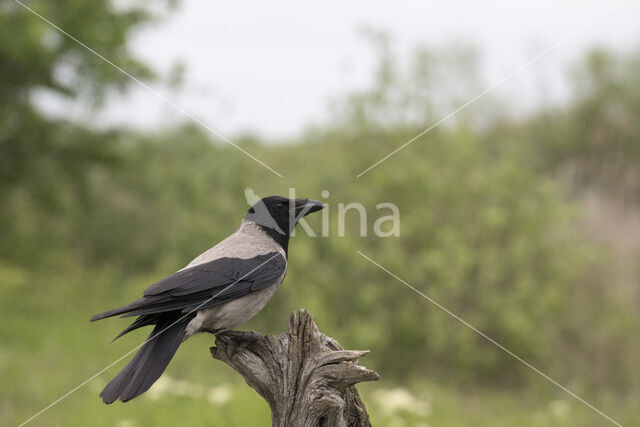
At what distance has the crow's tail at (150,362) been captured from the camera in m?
2.81

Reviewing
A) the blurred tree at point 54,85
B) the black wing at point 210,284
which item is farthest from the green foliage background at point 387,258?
the black wing at point 210,284

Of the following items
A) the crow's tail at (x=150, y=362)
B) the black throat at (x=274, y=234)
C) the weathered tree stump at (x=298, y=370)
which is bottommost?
the crow's tail at (x=150, y=362)

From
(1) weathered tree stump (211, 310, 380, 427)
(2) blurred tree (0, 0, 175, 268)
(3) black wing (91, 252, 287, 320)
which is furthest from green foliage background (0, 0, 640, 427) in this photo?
(3) black wing (91, 252, 287, 320)

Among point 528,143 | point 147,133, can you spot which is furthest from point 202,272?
point 528,143

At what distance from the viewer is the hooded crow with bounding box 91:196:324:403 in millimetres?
2898

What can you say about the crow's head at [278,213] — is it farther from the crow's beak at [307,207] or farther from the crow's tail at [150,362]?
the crow's tail at [150,362]

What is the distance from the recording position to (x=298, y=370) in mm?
3559

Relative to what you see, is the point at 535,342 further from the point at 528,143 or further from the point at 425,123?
the point at 528,143

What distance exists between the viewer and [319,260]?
9.27 meters

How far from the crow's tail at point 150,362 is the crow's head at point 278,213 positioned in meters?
0.78

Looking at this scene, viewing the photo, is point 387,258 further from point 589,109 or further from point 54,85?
point 589,109

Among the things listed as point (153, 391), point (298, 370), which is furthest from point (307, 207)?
point (153, 391)

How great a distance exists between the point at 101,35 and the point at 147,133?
11.5 feet

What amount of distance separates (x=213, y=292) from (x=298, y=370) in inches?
28.4
